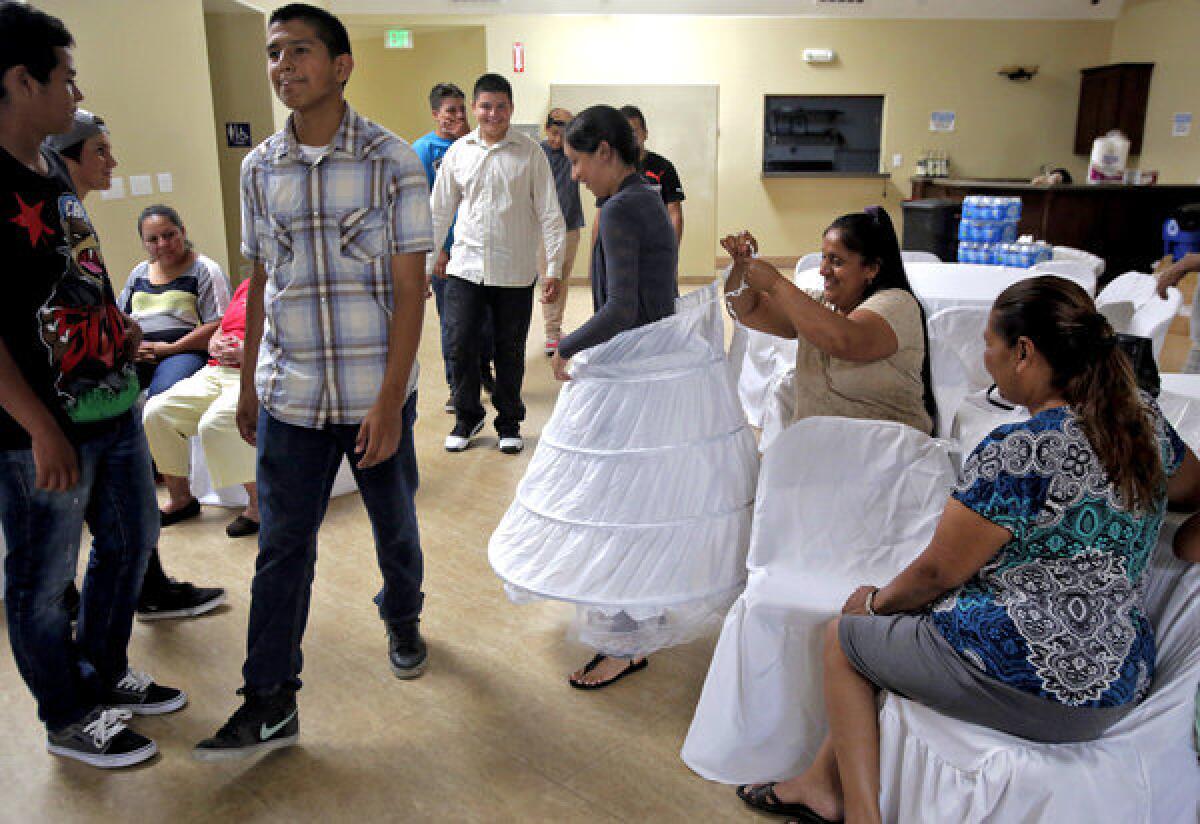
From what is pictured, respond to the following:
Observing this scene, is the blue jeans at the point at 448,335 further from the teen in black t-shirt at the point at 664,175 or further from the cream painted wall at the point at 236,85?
the cream painted wall at the point at 236,85

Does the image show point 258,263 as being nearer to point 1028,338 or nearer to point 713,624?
point 713,624

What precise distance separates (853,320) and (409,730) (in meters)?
1.55

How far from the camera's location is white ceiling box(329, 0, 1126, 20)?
1040 cm

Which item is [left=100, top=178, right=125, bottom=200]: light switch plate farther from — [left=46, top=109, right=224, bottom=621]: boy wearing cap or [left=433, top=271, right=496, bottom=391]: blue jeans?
[left=46, top=109, right=224, bottom=621]: boy wearing cap

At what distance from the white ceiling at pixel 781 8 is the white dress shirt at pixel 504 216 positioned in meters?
6.86

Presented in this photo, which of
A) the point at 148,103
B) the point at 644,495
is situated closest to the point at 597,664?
the point at 644,495

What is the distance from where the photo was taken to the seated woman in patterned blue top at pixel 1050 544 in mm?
1590

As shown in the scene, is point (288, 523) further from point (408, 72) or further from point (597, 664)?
point (408, 72)

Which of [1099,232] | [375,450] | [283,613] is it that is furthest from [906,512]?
[1099,232]

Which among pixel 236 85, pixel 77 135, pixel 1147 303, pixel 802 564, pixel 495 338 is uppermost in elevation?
pixel 236 85

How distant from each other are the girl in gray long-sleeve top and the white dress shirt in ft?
5.16

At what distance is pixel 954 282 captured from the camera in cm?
478

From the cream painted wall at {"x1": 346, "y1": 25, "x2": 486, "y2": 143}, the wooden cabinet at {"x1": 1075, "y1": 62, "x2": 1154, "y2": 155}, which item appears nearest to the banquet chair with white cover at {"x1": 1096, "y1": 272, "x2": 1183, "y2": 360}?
the wooden cabinet at {"x1": 1075, "y1": 62, "x2": 1154, "y2": 155}

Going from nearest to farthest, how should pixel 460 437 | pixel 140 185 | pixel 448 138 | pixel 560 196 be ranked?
pixel 460 437 < pixel 448 138 < pixel 140 185 < pixel 560 196
